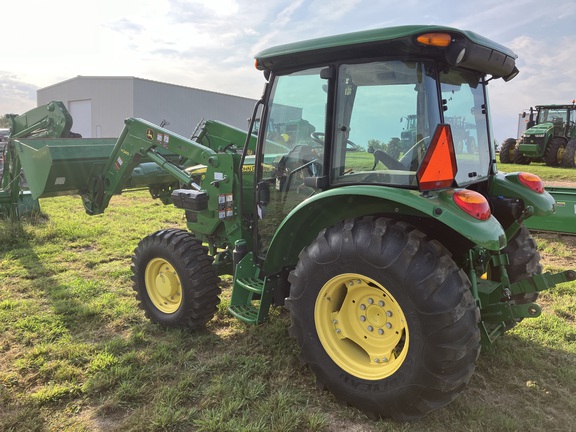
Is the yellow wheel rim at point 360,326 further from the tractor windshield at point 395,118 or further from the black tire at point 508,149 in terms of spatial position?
the black tire at point 508,149

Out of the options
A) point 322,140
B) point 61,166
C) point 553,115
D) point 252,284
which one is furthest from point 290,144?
point 553,115

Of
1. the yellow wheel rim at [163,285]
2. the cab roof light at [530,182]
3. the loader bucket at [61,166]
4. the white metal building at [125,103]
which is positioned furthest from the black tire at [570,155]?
the white metal building at [125,103]

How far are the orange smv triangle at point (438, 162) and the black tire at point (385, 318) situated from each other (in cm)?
30

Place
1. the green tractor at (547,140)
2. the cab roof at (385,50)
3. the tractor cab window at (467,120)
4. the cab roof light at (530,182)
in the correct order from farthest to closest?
the green tractor at (547,140) → the cab roof light at (530,182) → the tractor cab window at (467,120) → the cab roof at (385,50)

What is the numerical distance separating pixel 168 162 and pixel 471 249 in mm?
2891

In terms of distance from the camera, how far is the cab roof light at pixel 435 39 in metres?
2.44

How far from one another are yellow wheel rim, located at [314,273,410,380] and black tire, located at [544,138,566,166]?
18704 mm

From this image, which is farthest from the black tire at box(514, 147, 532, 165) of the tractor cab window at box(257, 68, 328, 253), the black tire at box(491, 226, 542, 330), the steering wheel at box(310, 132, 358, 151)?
the steering wheel at box(310, 132, 358, 151)

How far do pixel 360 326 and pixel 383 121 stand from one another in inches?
52.2

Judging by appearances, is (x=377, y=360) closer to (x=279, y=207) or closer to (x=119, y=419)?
(x=279, y=207)

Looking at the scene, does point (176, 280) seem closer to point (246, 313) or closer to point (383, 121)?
point (246, 313)

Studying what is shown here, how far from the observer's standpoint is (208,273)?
3.71m

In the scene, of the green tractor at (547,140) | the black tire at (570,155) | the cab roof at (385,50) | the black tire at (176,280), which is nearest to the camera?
the cab roof at (385,50)

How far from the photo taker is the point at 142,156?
15.0 feet
